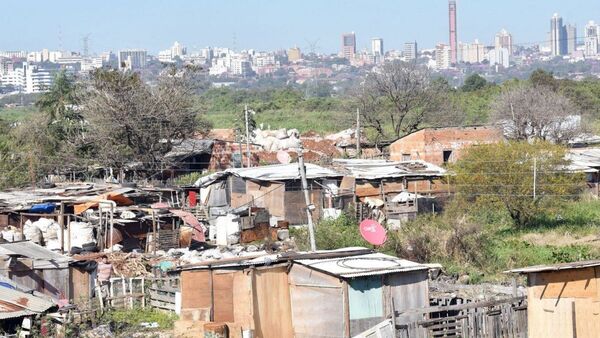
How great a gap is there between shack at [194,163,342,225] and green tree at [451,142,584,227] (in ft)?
10.3

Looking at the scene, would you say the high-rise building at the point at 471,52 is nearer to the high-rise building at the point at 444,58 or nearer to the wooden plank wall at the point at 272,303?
the high-rise building at the point at 444,58

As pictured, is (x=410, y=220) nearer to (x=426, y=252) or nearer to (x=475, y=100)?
(x=426, y=252)

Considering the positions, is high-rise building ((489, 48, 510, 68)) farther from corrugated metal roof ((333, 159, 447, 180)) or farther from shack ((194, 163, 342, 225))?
shack ((194, 163, 342, 225))

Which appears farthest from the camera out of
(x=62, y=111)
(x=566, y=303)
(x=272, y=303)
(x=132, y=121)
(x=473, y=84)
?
(x=473, y=84)

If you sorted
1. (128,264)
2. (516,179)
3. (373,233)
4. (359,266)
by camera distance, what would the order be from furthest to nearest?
(516,179)
(128,264)
(373,233)
(359,266)

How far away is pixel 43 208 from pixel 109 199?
4.65 ft

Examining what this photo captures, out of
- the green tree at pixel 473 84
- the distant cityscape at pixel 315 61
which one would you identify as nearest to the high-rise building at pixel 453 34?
the distant cityscape at pixel 315 61

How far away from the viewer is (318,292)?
45.1 ft

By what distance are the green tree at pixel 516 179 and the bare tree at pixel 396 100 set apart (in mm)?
15335

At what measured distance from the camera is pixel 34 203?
2425 cm

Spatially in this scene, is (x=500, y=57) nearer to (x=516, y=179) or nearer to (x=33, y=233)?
(x=516, y=179)

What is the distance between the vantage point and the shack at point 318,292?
13.5m

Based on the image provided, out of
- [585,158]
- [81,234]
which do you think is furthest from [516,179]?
[81,234]

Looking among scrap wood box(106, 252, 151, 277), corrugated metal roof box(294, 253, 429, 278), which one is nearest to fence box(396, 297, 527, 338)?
corrugated metal roof box(294, 253, 429, 278)
